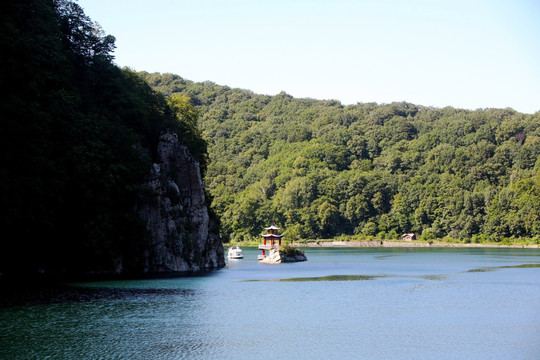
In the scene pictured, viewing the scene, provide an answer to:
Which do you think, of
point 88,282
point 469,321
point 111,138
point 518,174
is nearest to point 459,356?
point 469,321

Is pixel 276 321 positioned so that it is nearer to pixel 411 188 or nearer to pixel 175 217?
pixel 175 217

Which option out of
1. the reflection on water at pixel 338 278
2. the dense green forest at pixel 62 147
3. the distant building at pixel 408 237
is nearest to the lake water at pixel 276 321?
the reflection on water at pixel 338 278

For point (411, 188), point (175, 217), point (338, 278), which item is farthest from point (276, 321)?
point (411, 188)

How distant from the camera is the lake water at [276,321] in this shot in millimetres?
28391

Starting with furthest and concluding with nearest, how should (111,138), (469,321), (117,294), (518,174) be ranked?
(518,174) → (111,138) → (117,294) → (469,321)

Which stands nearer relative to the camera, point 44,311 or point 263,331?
point 263,331

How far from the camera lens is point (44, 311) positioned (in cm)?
3641

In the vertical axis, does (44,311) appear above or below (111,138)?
below

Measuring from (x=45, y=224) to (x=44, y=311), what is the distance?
15427 mm

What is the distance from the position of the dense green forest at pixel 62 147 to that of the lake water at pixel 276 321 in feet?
19.6

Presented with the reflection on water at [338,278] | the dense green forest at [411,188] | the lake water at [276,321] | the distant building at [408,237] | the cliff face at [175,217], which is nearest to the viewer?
the lake water at [276,321]

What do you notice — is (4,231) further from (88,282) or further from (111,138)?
(111,138)

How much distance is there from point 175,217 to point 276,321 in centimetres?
3141

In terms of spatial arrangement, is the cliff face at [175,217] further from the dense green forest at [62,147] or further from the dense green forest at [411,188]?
the dense green forest at [411,188]
